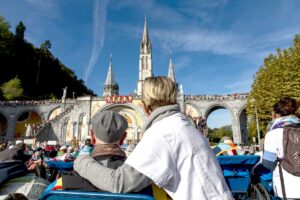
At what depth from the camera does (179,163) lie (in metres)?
1.53

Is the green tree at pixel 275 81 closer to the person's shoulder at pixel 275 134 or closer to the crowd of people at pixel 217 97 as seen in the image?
the crowd of people at pixel 217 97

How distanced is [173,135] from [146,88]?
0.49m

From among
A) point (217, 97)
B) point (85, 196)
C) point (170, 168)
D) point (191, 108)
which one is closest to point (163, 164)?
point (170, 168)

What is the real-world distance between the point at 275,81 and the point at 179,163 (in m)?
19.6

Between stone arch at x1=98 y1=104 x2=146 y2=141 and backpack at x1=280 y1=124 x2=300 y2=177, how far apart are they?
31.4 meters

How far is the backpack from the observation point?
2537 mm

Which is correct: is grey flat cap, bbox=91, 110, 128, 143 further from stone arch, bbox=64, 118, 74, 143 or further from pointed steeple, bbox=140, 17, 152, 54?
pointed steeple, bbox=140, 17, 152, 54

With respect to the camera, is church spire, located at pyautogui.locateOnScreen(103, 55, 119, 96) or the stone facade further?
church spire, located at pyautogui.locateOnScreen(103, 55, 119, 96)

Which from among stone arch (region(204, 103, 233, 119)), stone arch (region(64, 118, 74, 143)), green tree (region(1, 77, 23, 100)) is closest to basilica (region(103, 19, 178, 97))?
stone arch (region(64, 118, 74, 143))

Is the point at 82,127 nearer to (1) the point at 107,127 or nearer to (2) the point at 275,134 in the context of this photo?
(2) the point at 275,134

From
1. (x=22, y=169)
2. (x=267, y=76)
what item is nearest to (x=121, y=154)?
(x=22, y=169)

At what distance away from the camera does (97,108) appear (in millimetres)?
35062

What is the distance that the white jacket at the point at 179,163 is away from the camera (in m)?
1.47

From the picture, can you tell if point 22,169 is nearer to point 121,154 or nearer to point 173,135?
point 121,154
